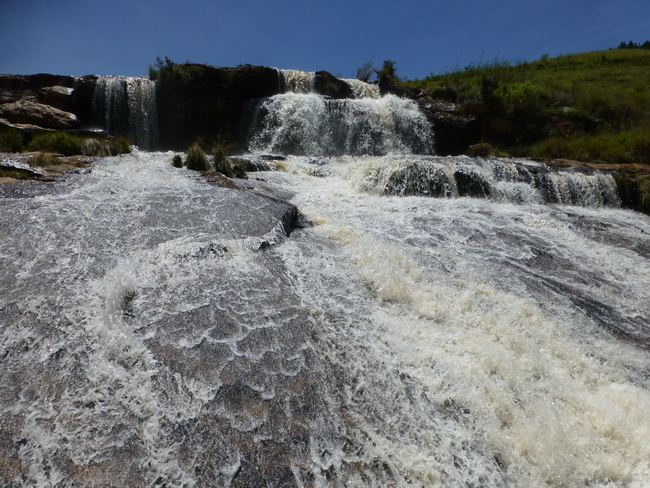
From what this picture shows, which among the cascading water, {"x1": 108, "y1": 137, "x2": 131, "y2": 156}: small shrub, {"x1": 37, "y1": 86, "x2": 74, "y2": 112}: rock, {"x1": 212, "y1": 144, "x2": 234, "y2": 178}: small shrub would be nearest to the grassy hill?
the cascading water

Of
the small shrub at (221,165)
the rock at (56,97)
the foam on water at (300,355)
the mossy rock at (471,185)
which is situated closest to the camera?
the foam on water at (300,355)

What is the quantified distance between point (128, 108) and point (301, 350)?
Answer: 1385 centimetres

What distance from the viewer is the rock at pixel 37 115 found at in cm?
1034

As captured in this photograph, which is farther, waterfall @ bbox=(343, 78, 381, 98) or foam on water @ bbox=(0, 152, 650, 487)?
waterfall @ bbox=(343, 78, 381, 98)

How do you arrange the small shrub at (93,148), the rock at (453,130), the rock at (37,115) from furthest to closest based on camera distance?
the rock at (453,130) → the rock at (37,115) → the small shrub at (93,148)

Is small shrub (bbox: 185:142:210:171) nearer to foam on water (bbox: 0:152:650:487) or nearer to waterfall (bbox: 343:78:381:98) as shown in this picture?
foam on water (bbox: 0:152:650:487)

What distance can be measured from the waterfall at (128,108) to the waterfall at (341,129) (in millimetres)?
4594

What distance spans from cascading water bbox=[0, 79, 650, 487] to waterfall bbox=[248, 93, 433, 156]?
25.5ft

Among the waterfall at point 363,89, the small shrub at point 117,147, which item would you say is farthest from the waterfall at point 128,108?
the waterfall at point 363,89

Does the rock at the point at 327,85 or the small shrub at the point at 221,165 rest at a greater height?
the rock at the point at 327,85

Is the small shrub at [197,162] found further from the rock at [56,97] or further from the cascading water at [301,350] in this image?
the rock at [56,97]

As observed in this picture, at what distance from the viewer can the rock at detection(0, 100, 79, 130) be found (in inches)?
407

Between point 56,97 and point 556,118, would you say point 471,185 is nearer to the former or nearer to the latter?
point 556,118

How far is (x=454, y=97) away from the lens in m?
14.1
